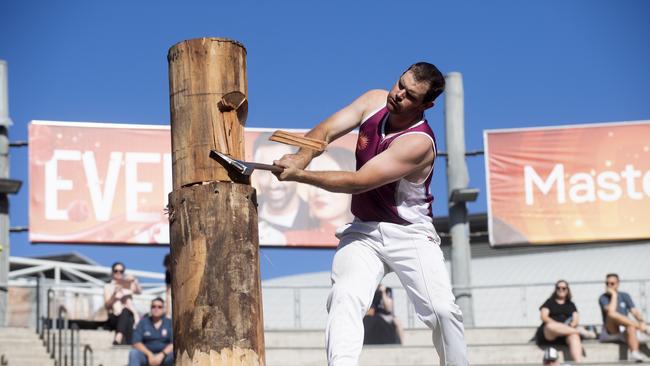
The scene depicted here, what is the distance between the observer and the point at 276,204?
19328 millimetres

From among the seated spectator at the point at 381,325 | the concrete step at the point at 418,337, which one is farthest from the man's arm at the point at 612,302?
the seated spectator at the point at 381,325

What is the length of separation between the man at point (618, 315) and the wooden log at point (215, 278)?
9242mm

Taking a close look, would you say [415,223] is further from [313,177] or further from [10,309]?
[10,309]

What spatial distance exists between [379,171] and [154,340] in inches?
273

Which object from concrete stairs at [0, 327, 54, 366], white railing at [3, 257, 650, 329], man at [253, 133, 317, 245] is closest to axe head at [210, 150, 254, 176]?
concrete stairs at [0, 327, 54, 366]

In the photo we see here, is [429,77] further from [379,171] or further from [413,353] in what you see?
[413,353]

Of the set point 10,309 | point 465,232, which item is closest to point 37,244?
point 10,309

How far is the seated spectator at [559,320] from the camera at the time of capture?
48.0 ft

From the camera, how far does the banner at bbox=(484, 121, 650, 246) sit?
1933 cm

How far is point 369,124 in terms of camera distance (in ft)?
23.6

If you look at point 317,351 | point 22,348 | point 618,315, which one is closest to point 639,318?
point 618,315

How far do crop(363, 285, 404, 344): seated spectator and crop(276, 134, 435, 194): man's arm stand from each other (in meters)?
8.30

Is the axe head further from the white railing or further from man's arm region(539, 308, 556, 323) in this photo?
the white railing

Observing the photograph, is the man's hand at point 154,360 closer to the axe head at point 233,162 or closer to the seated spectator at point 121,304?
the seated spectator at point 121,304
